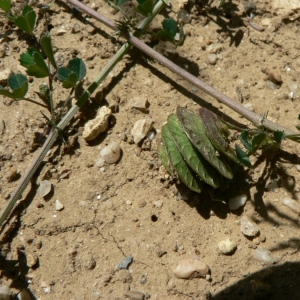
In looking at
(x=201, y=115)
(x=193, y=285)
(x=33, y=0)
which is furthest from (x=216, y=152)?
(x=33, y=0)

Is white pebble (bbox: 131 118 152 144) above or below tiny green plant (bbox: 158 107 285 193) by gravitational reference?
below

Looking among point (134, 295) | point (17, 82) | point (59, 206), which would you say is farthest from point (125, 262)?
point (17, 82)

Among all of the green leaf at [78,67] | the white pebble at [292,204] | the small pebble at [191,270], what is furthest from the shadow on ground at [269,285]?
the green leaf at [78,67]

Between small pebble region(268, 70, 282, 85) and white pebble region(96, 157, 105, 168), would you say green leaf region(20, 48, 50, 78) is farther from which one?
small pebble region(268, 70, 282, 85)

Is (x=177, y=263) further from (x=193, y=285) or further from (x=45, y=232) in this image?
(x=45, y=232)

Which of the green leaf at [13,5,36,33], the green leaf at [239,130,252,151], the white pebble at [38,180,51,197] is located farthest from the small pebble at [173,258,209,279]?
the green leaf at [13,5,36,33]

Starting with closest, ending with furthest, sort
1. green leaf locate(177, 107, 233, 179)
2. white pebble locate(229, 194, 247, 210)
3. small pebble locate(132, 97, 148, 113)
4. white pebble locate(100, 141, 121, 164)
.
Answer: green leaf locate(177, 107, 233, 179)
white pebble locate(229, 194, 247, 210)
white pebble locate(100, 141, 121, 164)
small pebble locate(132, 97, 148, 113)

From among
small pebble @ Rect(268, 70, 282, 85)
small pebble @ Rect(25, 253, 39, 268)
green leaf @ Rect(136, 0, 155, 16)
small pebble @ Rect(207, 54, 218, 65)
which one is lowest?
small pebble @ Rect(25, 253, 39, 268)

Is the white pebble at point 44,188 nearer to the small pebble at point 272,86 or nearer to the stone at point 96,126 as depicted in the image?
the stone at point 96,126
